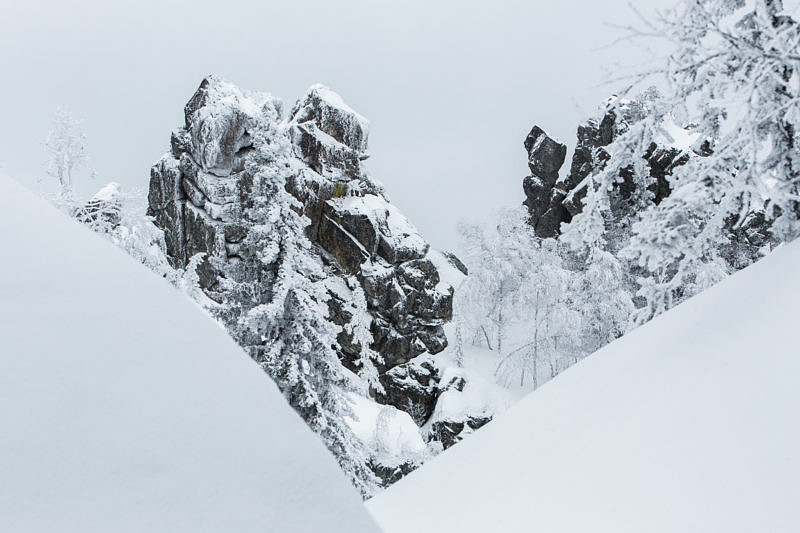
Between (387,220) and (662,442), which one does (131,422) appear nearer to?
(662,442)

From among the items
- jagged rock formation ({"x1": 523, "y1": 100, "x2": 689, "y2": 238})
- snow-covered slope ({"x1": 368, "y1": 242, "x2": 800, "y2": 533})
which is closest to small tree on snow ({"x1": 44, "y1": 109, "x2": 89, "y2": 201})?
snow-covered slope ({"x1": 368, "y1": 242, "x2": 800, "y2": 533})

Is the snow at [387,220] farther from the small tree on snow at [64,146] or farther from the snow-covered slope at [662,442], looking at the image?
the snow-covered slope at [662,442]

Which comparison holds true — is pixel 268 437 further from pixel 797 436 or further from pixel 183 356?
pixel 797 436

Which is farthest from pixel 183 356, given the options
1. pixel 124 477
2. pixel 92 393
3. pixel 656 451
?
pixel 656 451

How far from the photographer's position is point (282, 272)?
33.7ft

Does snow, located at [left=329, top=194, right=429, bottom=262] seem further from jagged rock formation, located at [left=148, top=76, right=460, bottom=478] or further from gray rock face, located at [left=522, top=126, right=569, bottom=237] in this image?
gray rock face, located at [left=522, top=126, right=569, bottom=237]

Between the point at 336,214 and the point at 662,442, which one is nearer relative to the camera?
the point at 662,442

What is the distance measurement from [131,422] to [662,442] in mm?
2666

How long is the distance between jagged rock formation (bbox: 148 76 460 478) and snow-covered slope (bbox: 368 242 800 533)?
22221 millimetres

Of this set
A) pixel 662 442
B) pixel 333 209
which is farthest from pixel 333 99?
pixel 662 442

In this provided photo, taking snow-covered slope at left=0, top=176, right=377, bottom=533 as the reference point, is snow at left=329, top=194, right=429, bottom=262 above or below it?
above

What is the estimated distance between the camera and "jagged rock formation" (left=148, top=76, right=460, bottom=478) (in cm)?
2608

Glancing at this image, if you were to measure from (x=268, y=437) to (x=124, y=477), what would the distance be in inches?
14.0

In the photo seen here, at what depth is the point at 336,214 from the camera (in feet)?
89.6
